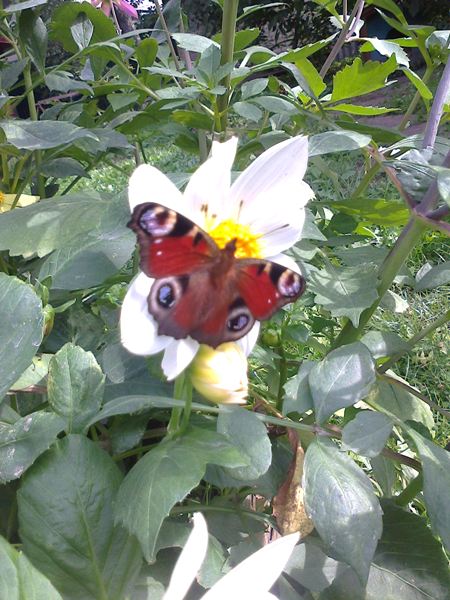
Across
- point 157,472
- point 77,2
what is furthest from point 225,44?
point 157,472

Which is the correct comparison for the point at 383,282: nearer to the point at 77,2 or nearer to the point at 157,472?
the point at 157,472

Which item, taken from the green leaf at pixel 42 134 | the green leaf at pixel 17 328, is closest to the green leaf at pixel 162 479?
the green leaf at pixel 17 328

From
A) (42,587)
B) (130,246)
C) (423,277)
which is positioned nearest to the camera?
(42,587)

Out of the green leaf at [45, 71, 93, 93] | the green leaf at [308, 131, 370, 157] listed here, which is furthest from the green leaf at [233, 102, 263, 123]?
the green leaf at [45, 71, 93, 93]

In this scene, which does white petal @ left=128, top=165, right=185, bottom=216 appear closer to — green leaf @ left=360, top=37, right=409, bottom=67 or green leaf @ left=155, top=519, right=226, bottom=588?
green leaf @ left=155, top=519, right=226, bottom=588

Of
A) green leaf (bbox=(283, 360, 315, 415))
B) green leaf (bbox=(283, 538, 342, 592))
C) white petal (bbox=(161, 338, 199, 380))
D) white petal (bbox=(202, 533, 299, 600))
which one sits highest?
white petal (bbox=(161, 338, 199, 380))

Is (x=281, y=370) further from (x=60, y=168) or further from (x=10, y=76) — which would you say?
(x=10, y=76)

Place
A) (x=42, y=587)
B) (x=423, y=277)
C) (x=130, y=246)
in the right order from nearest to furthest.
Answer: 1. (x=42, y=587)
2. (x=130, y=246)
3. (x=423, y=277)
